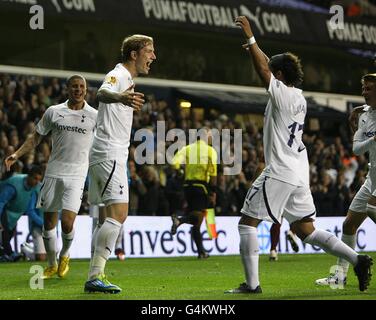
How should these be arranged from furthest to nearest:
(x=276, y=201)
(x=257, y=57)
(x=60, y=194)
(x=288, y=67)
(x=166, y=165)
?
(x=166, y=165), (x=60, y=194), (x=288, y=67), (x=276, y=201), (x=257, y=57)

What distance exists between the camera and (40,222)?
1659cm

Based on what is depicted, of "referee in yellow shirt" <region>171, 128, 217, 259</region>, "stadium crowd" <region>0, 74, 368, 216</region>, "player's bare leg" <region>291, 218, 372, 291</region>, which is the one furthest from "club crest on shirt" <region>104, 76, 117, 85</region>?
"stadium crowd" <region>0, 74, 368, 216</region>

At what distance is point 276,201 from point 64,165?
3880 millimetres

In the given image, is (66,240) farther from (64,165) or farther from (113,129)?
(113,129)

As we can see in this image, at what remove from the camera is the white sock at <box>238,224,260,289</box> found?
872cm

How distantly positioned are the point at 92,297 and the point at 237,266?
249 inches

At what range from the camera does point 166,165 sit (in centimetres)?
2155

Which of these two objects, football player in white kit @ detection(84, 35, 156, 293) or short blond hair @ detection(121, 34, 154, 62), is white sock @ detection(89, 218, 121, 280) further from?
short blond hair @ detection(121, 34, 154, 62)

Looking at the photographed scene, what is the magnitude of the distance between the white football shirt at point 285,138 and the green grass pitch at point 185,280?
1174 millimetres

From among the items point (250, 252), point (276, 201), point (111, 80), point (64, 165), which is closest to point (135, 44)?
point (111, 80)

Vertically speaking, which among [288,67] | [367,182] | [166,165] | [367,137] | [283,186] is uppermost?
[166,165]

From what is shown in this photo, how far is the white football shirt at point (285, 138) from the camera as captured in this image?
8.70 metres

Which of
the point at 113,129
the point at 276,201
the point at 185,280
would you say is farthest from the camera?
the point at 185,280
